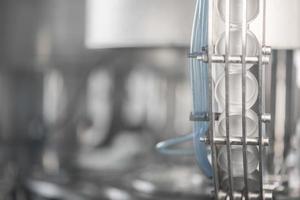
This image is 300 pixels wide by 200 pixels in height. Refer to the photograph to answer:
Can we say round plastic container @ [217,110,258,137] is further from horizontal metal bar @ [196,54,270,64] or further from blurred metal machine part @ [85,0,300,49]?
blurred metal machine part @ [85,0,300,49]

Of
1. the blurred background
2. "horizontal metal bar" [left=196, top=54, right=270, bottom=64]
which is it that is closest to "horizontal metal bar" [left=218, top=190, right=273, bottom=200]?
"horizontal metal bar" [left=196, top=54, right=270, bottom=64]

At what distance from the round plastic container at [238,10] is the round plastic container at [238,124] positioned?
0.43 ft

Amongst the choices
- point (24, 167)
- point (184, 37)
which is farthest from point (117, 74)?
point (184, 37)

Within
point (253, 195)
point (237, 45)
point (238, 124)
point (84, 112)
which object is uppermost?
point (237, 45)

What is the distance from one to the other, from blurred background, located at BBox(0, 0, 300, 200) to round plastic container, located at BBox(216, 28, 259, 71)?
0.66 meters

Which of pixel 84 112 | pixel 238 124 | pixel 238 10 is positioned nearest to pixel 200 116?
pixel 238 124

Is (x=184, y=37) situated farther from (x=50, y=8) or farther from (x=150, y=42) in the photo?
(x=50, y=8)

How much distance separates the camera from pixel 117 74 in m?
2.62

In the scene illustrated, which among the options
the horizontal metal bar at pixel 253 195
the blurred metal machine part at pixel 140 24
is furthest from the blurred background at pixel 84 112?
the horizontal metal bar at pixel 253 195

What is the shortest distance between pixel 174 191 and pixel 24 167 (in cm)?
84

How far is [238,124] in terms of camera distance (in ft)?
2.66

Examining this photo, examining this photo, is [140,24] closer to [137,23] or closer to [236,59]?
[137,23]

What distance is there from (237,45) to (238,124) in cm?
12

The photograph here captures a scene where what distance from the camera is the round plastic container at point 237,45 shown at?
0.78 metres
